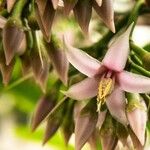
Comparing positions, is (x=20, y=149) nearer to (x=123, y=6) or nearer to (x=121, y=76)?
(x=123, y=6)

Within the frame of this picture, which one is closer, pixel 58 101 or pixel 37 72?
pixel 37 72

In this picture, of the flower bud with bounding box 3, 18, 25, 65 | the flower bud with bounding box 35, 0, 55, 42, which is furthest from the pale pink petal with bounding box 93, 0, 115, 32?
the flower bud with bounding box 3, 18, 25, 65

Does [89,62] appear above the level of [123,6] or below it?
above

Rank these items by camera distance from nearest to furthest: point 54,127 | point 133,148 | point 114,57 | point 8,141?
point 114,57, point 133,148, point 54,127, point 8,141

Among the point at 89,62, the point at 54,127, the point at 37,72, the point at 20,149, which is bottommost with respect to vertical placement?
the point at 20,149

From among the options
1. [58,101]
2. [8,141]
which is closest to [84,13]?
[58,101]

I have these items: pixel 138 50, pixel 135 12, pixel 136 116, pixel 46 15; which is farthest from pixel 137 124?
pixel 135 12

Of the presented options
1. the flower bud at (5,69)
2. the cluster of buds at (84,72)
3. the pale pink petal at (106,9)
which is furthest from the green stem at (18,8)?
the pale pink petal at (106,9)

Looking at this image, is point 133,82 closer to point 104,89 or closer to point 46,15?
point 104,89
